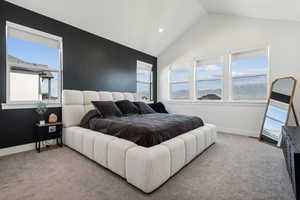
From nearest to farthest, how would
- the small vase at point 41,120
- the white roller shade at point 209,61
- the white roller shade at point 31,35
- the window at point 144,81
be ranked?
the white roller shade at point 31,35
the small vase at point 41,120
the white roller shade at point 209,61
the window at point 144,81

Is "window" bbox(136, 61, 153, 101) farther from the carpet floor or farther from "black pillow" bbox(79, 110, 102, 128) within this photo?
the carpet floor

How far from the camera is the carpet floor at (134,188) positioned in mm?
1586

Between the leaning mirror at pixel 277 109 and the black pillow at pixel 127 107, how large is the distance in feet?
10.5

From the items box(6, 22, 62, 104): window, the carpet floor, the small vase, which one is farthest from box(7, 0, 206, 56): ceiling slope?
the carpet floor

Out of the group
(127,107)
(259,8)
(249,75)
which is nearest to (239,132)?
(249,75)

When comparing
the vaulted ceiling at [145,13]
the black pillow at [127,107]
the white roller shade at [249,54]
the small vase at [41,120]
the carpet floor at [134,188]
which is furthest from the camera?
the white roller shade at [249,54]

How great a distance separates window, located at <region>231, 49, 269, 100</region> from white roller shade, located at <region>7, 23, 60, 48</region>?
15.7 feet

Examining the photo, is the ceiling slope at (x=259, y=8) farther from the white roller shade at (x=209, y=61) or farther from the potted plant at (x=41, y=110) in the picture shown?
the potted plant at (x=41, y=110)

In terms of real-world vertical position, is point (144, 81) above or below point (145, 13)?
below

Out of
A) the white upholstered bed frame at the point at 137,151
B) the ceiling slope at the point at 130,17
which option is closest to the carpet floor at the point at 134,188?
the white upholstered bed frame at the point at 137,151

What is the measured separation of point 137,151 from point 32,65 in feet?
9.90

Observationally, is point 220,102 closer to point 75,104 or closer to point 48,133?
point 75,104

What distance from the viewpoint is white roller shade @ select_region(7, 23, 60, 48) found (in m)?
2.77

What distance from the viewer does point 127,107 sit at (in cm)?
373
